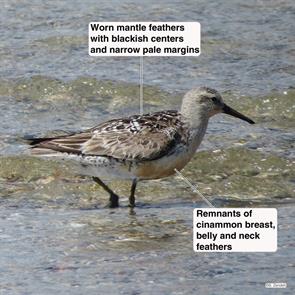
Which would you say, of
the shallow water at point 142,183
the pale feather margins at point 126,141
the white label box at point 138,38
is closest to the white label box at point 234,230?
the shallow water at point 142,183

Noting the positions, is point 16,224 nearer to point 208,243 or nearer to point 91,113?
point 208,243

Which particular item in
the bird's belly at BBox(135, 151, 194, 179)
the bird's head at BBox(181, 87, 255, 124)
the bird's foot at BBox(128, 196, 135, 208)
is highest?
the bird's head at BBox(181, 87, 255, 124)

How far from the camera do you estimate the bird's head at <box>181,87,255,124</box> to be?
41.8ft

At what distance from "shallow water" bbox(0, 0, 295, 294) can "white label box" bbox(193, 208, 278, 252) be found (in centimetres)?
12

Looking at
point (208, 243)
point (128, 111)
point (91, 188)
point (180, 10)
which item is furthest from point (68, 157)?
point (180, 10)

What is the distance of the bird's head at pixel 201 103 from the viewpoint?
12.8 meters

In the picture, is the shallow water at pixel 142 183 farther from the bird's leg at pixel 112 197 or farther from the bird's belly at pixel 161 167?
the bird's belly at pixel 161 167

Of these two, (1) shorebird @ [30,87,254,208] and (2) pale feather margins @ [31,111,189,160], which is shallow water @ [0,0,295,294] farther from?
(2) pale feather margins @ [31,111,189,160]

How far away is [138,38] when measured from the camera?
1432 cm

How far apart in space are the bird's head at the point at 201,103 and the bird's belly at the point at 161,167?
0.60 metres

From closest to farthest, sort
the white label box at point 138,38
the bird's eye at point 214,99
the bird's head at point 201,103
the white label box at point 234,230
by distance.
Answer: the white label box at point 234,230 → the bird's head at point 201,103 → the bird's eye at point 214,99 → the white label box at point 138,38

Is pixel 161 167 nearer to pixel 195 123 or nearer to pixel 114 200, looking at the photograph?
pixel 114 200

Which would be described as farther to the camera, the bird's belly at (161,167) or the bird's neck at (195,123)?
the bird's neck at (195,123)

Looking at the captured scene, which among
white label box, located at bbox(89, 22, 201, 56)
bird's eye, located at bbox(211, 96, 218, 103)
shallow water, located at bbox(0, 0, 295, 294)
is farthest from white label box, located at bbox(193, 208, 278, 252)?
white label box, located at bbox(89, 22, 201, 56)
